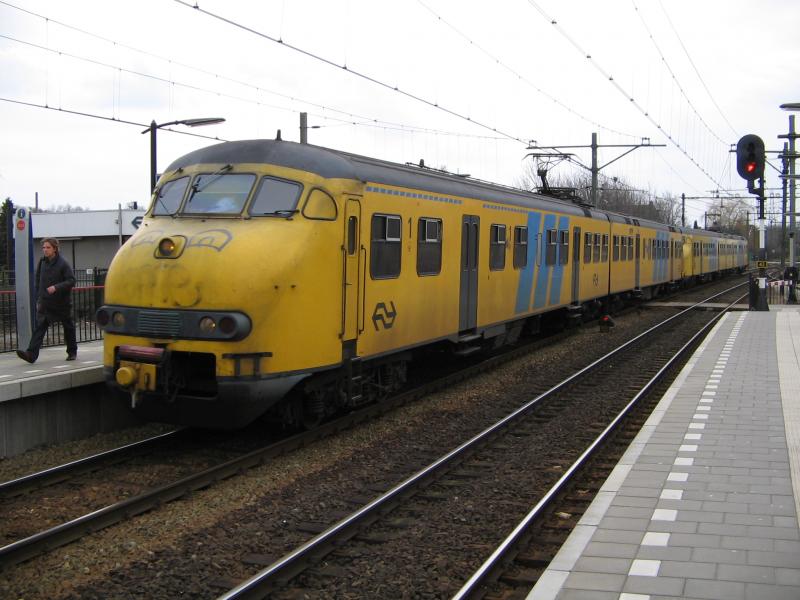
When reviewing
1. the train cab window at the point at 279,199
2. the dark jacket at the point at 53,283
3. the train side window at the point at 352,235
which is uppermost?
the train cab window at the point at 279,199

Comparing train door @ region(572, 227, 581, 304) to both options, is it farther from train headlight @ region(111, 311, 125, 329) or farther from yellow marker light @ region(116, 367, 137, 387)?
yellow marker light @ region(116, 367, 137, 387)

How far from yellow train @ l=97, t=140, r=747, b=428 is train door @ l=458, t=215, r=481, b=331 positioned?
16 centimetres

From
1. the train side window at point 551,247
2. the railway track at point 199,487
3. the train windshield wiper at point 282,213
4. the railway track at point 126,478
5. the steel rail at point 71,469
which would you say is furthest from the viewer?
the train side window at point 551,247

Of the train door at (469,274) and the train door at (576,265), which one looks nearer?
the train door at (469,274)

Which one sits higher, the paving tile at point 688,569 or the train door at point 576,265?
the train door at point 576,265

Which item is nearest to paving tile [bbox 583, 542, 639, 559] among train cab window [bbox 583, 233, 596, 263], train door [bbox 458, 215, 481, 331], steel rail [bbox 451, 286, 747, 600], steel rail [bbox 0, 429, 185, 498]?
steel rail [bbox 451, 286, 747, 600]

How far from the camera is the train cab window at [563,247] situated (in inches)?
744

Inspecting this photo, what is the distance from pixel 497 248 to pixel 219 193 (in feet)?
22.4

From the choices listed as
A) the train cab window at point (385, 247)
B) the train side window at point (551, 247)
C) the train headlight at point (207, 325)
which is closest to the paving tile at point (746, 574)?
the train headlight at point (207, 325)

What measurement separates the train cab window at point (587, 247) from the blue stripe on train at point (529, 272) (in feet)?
14.3

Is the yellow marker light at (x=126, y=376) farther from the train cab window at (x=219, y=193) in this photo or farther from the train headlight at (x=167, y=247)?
the train cab window at (x=219, y=193)

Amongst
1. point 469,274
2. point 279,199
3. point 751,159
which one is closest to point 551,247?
point 751,159

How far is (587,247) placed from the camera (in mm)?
21406

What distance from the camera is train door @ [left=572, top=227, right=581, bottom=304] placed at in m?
20.2
